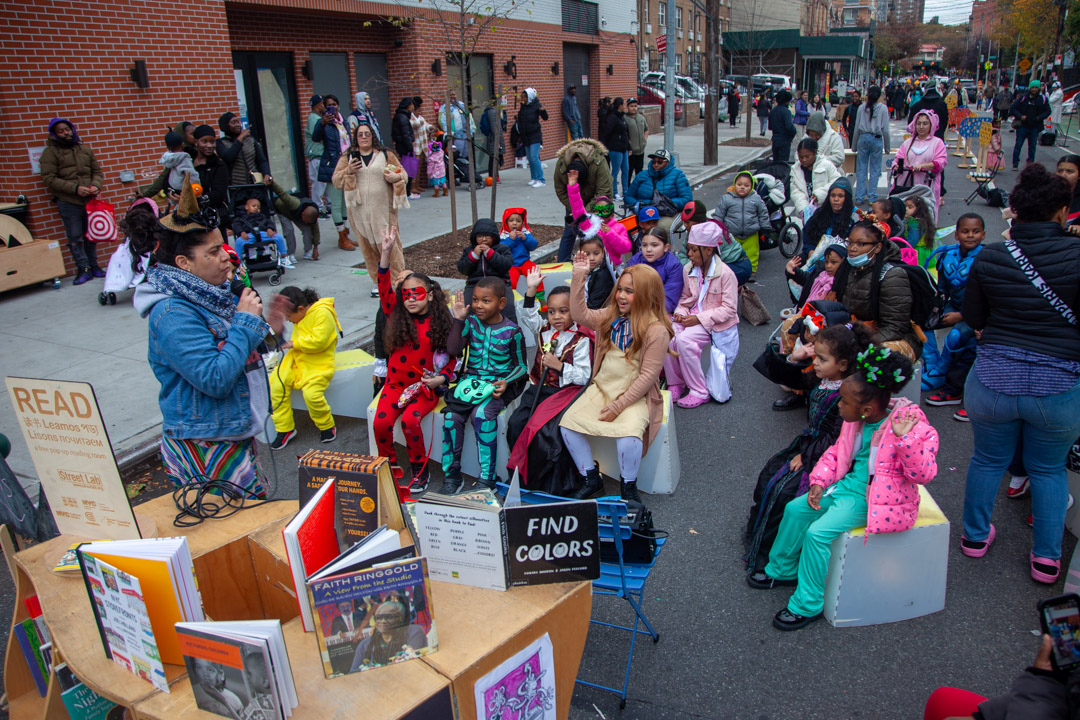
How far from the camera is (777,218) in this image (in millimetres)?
10695

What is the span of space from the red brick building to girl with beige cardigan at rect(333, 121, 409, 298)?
7.19 ft

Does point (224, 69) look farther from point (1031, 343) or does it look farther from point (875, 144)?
point (1031, 343)

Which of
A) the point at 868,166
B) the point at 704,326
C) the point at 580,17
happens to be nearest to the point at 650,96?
the point at 580,17

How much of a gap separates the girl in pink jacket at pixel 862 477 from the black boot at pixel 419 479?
2.37m

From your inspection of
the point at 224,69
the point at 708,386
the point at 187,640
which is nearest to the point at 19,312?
the point at 224,69

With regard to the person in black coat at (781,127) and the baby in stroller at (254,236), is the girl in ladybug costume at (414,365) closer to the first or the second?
the baby in stroller at (254,236)

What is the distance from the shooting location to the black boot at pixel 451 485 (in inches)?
197

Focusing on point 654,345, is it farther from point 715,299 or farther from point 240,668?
point 240,668

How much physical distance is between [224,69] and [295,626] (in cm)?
1084

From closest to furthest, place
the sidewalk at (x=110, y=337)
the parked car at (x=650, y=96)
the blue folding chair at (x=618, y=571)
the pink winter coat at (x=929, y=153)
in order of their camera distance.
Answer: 1. the blue folding chair at (x=618, y=571)
2. the sidewalk at (x=110, y=337)
3. the pink winter coat at (x=929, y=153)
4. the parked car at (x=650, y=96)

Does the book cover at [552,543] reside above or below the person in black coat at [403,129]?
below

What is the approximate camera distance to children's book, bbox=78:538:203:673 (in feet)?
7.23

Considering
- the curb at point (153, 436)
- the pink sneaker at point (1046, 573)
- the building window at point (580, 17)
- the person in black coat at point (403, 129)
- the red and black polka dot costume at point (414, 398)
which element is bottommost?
the pink sneaker at point (1046, 573)

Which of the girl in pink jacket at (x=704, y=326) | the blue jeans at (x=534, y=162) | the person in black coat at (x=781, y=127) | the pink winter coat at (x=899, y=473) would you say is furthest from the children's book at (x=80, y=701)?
the person in black coat at (x=781, y=127)
